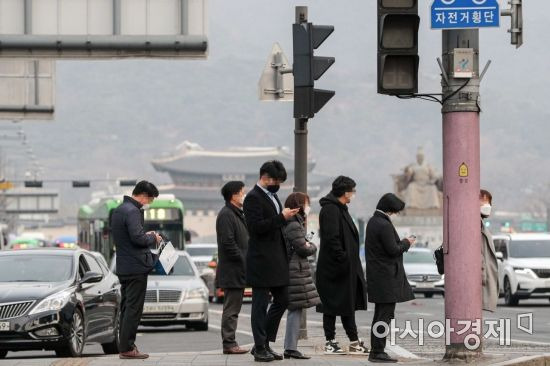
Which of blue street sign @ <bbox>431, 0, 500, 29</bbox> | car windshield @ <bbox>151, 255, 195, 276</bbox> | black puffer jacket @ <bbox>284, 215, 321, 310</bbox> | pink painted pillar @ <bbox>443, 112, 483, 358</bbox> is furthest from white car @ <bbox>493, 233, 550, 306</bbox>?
blue street sign @ <bbox>431, 0, 500, 29</bbox>

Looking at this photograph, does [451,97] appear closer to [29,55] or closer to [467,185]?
[467,185]

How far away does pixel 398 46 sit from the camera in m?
15.5

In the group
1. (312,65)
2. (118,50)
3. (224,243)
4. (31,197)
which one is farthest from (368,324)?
(31,197)

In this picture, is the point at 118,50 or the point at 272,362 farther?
the point at 118,50

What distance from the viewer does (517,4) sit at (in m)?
16.1

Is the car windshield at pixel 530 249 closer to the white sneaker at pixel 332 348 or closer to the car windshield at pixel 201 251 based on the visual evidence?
the car windshield at pixel 201 251

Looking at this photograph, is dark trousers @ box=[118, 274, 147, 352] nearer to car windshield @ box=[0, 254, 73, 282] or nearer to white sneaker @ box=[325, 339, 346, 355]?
white sneaker @ box=[325, 339, 346, 355]

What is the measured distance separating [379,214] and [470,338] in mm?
1904

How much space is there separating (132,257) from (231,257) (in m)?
1.32

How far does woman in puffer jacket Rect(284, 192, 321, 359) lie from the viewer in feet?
56.6

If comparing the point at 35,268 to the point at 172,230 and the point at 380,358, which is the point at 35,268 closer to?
the point at 380,358

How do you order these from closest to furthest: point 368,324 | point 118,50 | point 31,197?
point 118,50 → point 368,324 → point 31,197

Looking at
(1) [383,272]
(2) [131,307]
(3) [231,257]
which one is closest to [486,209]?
(1) [383,272]

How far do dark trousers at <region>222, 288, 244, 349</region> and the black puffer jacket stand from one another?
1074mm
